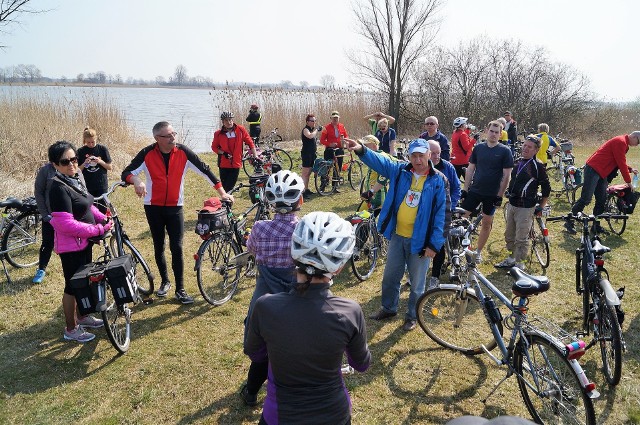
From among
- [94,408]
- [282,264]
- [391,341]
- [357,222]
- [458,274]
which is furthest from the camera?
[357,222]

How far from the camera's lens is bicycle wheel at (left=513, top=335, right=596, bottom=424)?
2703 millimetres

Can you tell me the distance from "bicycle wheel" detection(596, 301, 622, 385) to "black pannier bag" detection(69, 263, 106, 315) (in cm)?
403

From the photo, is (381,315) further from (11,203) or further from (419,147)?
(11,203)

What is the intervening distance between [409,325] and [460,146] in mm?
4598

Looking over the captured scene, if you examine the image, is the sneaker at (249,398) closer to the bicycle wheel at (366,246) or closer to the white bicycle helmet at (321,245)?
the white bicycle helmet at (321,245)

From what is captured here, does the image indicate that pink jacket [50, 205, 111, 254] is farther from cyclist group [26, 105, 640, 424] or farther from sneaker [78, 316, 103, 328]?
sneaker [78, 316, 103, 328]

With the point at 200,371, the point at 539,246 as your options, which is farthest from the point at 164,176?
the point at 539,246

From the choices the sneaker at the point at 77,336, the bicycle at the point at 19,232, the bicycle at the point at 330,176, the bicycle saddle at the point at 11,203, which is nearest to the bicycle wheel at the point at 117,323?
the sneaker at the point at 77,336

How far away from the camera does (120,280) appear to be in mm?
3662

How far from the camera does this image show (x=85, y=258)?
12.7 ft

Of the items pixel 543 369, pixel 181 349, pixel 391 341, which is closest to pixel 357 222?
pixel 391 341

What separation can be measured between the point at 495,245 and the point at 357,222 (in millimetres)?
2678

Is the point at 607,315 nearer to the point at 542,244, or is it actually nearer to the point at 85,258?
the point at 542,244

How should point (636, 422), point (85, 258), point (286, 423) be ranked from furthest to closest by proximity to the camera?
1. point (85, 258)
2. point (636, 422)
3. point (286, 423)
